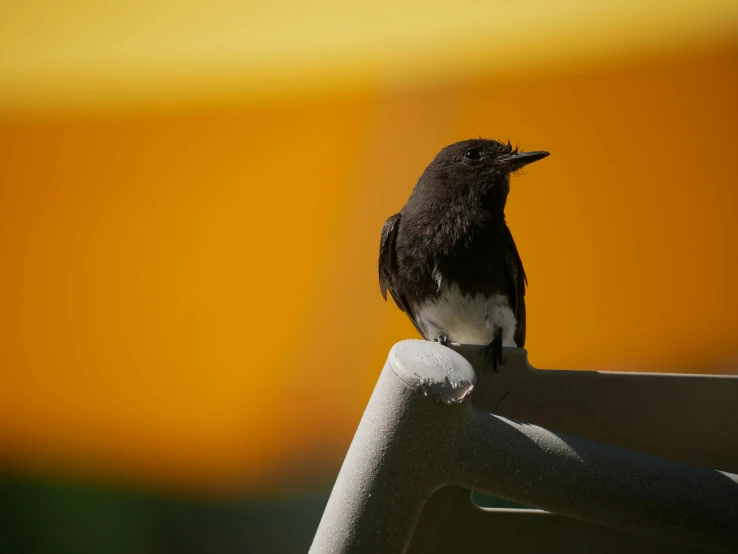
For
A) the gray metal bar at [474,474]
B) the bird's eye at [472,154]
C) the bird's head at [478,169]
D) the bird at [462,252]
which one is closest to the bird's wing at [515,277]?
the bird at [462,252]

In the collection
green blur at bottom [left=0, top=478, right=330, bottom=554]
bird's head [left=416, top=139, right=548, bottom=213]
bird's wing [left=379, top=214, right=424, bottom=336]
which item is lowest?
green blur at bottom [left=0, top=478, right=330, bottom=554]

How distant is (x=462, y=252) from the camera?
7.79 ft

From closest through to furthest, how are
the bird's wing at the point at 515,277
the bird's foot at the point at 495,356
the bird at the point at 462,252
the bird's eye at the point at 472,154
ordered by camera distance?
1. the bird's foot at the point at 495,356
2. the bird at the point at 462,252
3. the bird's wing at the point at 515,277
4. the bird's eye at the point at 472,154

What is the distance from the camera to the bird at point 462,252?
2400 millimetres

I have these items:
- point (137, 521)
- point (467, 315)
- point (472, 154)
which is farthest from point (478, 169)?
point (137, 521)

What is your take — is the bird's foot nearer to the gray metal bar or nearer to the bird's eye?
the gray metal bar

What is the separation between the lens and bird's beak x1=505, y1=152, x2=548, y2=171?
2.54 metres

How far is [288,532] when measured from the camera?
3955 mm

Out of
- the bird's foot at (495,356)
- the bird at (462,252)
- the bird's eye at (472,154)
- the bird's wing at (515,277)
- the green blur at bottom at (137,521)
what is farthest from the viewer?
the green blur at bottom at (137,521)

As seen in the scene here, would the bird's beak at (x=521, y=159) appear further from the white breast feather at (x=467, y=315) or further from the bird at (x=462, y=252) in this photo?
the white breast feather at (x=467, y=315)

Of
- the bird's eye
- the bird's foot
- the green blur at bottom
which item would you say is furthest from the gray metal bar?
the green blur at bottom

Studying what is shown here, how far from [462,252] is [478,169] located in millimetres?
399

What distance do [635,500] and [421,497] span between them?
0.77 feet

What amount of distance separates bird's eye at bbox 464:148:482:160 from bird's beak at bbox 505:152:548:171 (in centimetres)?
12
